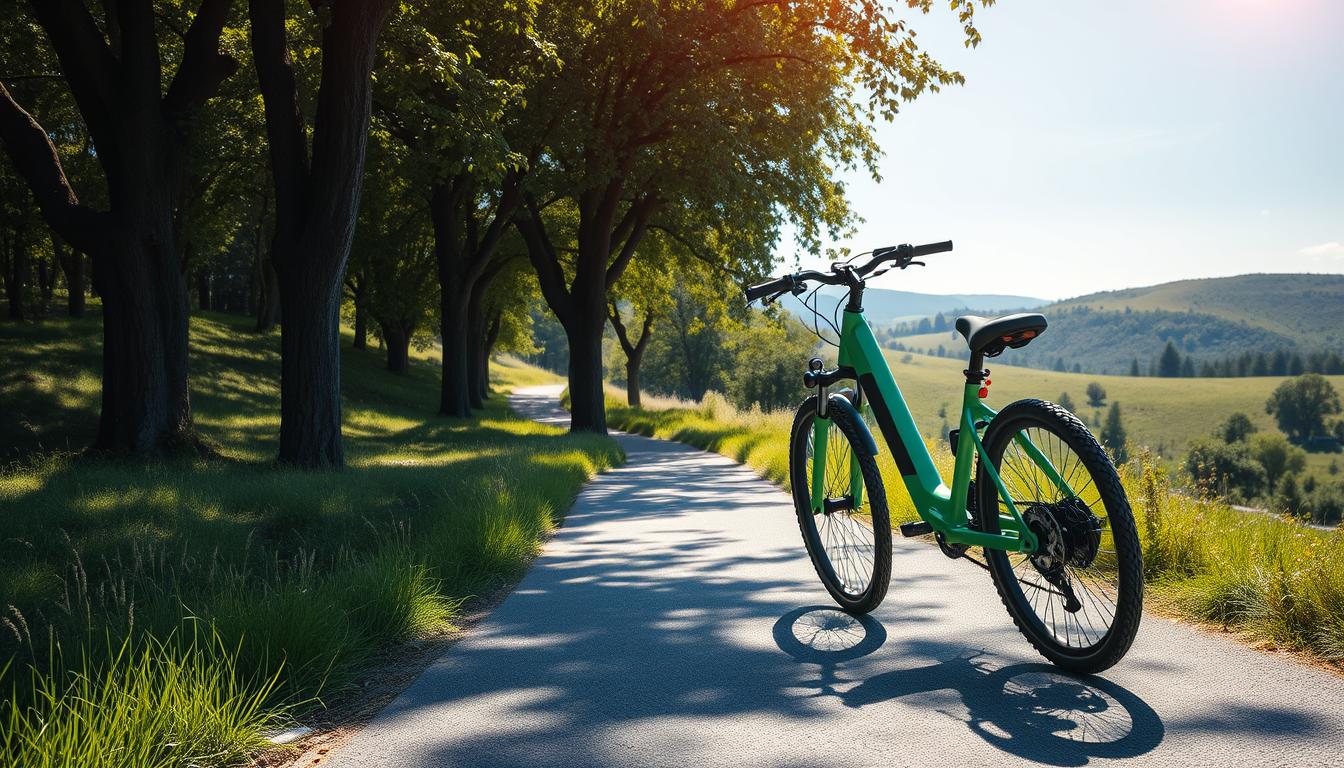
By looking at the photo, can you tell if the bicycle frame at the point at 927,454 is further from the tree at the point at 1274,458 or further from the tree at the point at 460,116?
the tree at the point at 1274,458

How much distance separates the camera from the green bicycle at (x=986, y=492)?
3.39m

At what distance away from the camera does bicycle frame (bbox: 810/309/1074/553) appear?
374 centimetres

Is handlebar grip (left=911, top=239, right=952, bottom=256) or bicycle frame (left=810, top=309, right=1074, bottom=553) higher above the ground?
handlebar grip (left=911, top=239, right=952, bottom=256)

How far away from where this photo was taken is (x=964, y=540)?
4.00m

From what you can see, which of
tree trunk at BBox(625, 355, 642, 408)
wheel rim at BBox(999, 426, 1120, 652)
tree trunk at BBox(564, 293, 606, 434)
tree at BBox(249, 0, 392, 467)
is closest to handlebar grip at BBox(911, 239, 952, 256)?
wheel rim at BBox(999, 426, 1120, 652)

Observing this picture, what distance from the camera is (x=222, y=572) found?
559 centimetres

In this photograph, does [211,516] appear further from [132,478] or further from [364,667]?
[364,667]

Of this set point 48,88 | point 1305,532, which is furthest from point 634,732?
point 48,88

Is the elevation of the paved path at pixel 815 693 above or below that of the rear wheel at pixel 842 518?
below

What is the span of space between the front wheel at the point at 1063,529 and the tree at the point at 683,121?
37.7 ft

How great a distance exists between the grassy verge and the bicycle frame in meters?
1.34

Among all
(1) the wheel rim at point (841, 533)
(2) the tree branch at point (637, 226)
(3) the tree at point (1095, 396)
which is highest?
(2) the tree branch at point (637, 226)

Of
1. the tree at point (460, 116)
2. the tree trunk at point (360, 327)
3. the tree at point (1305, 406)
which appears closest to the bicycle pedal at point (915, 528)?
the tree at point (460, 116)

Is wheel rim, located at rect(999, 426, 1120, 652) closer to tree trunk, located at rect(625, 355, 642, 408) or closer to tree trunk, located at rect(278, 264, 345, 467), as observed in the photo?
tree trunk, located at rect(278, 264, 345, 467)
